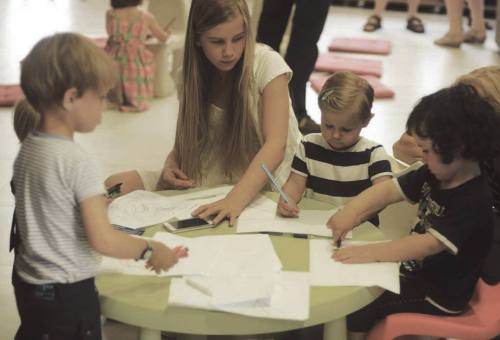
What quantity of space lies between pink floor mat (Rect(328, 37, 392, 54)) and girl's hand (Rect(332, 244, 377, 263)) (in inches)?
160

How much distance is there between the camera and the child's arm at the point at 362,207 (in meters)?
1.47

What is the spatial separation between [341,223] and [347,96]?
0.34 meters

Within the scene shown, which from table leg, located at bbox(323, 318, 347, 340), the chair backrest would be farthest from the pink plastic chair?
table leg, located at bbox(323, 318, 347, 340)

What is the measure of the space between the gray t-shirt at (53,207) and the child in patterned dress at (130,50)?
285 cm

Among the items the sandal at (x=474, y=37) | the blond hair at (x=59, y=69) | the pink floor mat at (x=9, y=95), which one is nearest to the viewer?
the blond hair at (x=59, y=69)

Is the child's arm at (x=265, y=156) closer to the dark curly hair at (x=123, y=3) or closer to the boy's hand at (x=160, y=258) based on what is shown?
the boy's hand at (x=160, y=258)

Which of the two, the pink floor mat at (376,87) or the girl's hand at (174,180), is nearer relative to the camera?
the girl's hand at (174,180)

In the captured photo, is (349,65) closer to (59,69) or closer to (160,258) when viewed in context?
(160,258)

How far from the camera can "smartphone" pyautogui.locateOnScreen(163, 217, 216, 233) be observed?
1.48 m

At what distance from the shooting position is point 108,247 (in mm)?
1161

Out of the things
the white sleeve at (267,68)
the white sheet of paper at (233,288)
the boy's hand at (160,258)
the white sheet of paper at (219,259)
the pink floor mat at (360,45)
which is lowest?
the pink floor mat at (360,45)

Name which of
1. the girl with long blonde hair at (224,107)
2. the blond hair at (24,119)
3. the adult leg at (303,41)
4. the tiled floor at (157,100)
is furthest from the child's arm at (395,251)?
the adult leg at (303,41)

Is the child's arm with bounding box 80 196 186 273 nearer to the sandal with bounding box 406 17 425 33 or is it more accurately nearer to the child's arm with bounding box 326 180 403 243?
the child's arm with bounding box 326 180 403 243

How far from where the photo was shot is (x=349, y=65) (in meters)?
4.75
